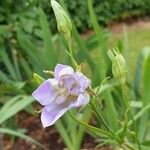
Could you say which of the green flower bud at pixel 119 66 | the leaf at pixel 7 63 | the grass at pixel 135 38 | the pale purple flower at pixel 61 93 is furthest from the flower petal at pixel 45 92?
the grass at pixel 135 38

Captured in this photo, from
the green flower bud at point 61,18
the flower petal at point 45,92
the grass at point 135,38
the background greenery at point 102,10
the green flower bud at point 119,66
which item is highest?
the green flower bud at point 61,18

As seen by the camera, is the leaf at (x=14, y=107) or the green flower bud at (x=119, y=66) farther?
the leaf at (x=14, y=107)

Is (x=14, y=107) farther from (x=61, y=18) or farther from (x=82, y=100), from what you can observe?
(x=82, y=100)

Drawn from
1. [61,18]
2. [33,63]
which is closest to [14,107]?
[33,63]

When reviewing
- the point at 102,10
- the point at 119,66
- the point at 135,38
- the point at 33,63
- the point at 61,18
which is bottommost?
the point at 135,38

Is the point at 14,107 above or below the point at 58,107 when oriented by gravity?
below

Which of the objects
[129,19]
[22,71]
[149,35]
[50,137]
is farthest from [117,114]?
[129,19]

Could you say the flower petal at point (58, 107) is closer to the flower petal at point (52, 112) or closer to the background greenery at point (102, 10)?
the flower petal at point (52, 112)
